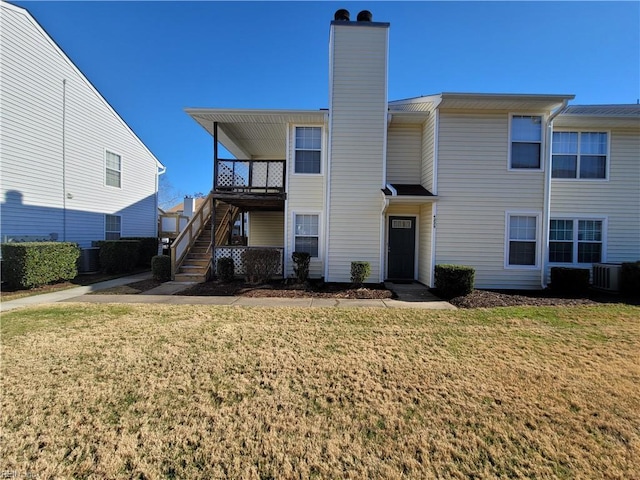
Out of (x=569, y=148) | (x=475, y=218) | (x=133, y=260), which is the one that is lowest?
(x=133, y=260)

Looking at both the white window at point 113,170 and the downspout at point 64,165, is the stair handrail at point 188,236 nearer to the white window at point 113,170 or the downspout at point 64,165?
the downspout at point 64,165

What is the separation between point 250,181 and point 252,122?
6.47 feet

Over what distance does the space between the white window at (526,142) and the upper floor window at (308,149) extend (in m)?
6.06

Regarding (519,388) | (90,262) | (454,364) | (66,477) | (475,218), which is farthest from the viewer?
(90,262)

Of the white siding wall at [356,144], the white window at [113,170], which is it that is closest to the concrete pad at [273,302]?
the white siding wall at [356,144]

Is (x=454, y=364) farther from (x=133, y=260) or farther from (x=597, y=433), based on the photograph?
(x=133, y=260)

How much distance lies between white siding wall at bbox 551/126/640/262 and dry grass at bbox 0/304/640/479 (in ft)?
17.7

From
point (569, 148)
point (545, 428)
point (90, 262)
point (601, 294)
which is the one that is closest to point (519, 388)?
point (545, 428)

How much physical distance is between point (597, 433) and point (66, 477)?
15.4ft

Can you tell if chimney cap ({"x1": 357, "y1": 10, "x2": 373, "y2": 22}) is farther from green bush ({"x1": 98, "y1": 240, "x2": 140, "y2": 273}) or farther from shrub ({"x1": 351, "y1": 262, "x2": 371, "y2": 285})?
green bush ({"x1": 98, "y1": 240, "x2": 140, "y2": 273})

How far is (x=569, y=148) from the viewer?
905 centimetres

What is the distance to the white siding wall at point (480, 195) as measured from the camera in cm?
870

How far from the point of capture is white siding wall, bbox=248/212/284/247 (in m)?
13.3

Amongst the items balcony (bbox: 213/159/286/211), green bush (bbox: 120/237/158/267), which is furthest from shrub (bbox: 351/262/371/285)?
green bush (bbox: 120/237/158/267)
